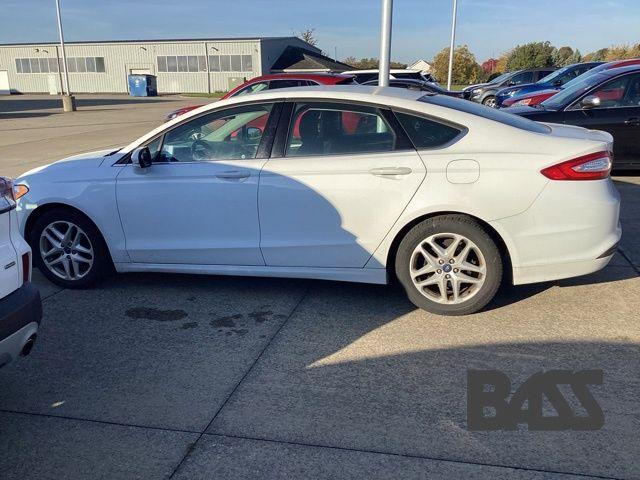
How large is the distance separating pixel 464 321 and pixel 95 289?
121 inches

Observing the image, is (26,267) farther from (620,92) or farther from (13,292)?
(620,92)

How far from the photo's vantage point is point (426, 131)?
4.19 m

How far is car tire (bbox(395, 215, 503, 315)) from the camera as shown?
4.05 meters

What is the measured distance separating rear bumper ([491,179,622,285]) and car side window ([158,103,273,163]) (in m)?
1.96

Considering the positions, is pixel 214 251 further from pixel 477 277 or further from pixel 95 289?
pixel 477 277

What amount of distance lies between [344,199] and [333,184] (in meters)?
0.14

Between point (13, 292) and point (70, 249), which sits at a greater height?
point (13, 292)

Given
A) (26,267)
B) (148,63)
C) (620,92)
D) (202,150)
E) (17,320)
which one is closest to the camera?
(17,320)

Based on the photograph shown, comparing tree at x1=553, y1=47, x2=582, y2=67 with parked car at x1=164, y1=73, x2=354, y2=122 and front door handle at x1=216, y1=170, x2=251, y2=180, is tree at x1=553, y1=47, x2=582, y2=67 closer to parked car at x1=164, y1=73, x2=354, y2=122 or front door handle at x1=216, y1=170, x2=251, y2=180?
parked car at x1=164, y1=73, x2=354, y2=122

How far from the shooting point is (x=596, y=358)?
3555 millimetres

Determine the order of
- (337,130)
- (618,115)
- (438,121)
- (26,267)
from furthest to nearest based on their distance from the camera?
(618,115), (337,130), (438,121), (26,267)

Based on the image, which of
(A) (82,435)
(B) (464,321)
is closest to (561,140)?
(B) (464,321)

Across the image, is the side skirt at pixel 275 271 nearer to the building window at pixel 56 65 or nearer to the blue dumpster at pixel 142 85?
the blue dumpster at pixel 142 85

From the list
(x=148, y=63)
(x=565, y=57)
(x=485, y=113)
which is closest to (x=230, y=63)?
(x=148, y=63)
